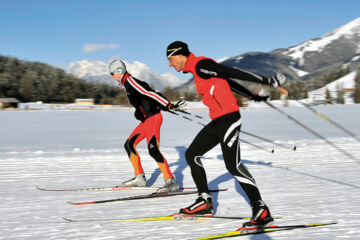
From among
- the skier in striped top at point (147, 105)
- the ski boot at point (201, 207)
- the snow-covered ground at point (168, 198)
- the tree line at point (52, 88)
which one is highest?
the skier in striped top at point (147, 105)

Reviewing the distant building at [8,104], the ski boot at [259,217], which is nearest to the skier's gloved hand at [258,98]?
the ski boot at [259,217]

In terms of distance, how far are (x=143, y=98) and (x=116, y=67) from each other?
0.53m

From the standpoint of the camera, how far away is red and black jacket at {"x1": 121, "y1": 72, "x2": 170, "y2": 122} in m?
4.97

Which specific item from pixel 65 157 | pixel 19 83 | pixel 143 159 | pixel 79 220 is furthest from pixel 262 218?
pixel 19 83

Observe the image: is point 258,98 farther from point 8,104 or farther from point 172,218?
point 8,104

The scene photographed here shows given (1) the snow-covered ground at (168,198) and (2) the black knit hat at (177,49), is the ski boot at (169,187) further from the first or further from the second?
(2) the black knit hat at (177,49)

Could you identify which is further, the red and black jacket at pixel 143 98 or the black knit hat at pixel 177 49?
the red and black jacket at pixel 143 98

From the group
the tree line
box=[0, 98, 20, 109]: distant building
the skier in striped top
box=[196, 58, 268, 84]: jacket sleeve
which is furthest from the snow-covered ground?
the tree line

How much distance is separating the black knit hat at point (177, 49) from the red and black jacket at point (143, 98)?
4.35 ft

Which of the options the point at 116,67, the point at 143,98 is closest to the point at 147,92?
the point at 143,98

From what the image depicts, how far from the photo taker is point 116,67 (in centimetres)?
506

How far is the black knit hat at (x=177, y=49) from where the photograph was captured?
3.64 metres

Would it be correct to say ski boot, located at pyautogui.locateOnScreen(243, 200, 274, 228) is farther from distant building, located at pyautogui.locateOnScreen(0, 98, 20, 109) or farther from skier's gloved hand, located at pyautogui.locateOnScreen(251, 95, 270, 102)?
distant building, located at pyautogui.locateOnScreen(0, 98, 20, 109)

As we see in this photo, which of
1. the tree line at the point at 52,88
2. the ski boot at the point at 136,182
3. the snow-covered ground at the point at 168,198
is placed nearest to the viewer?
the snow-covered ground at the point at 168,198
